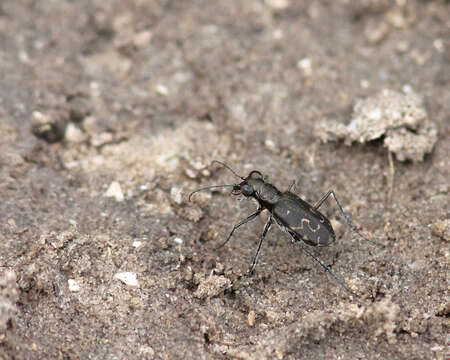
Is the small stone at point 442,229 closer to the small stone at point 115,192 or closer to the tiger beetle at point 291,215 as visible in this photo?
the tiger beetle at point 291,215

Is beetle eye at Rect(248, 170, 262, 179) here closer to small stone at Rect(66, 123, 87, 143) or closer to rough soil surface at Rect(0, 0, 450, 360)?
rough soil surface at Rect(0, 0, 450, 360)

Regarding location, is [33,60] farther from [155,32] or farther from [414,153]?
[414,153]

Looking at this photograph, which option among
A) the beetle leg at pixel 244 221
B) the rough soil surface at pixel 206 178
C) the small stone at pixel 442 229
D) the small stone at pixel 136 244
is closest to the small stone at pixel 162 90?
the rough soil surface at pixel 206 178

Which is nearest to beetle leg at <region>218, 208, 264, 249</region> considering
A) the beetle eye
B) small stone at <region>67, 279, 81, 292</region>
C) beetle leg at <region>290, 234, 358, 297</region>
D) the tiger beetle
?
the tiger beetle

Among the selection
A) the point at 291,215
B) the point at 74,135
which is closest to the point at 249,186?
the point at 291,215

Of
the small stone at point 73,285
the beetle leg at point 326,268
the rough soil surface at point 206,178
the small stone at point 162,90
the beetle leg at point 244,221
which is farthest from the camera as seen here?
the small stone at point 162,90

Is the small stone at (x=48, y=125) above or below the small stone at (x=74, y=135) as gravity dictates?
above

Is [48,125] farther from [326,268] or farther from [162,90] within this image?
[326,268]
